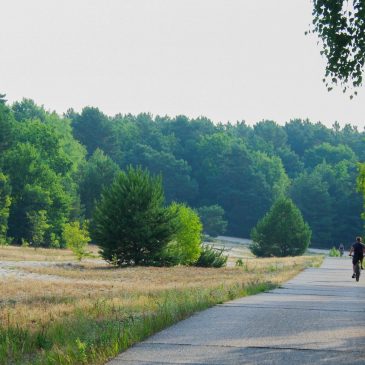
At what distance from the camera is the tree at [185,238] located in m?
46.6

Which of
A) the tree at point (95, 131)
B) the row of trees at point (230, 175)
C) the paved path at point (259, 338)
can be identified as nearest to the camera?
the paved path at point (259, 338)

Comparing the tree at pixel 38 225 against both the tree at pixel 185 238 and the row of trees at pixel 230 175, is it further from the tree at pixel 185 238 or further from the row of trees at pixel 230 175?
the row of trees at pixel 230 175

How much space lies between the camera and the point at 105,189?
44.8 m

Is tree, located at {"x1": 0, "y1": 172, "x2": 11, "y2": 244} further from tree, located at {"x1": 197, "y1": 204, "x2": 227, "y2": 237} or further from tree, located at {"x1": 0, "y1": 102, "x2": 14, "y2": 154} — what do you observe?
tree, located at {"x1": 197, "y1": 204, "x2": 227, "y2": 237}

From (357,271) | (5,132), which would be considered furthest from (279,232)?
(357,271)

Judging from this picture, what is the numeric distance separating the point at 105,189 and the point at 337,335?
3426 cm

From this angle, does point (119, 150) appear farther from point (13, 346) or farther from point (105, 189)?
point (13, 346)

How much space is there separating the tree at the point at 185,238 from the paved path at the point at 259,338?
30.4 metres

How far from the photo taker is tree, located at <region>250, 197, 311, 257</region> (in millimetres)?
79188

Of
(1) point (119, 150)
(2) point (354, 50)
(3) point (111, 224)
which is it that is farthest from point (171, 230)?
(1) point (119, 150)

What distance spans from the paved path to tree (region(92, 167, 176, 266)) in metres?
27.9

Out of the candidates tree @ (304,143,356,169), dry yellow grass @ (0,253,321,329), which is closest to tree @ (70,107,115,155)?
tree @ (304,143,356,169)

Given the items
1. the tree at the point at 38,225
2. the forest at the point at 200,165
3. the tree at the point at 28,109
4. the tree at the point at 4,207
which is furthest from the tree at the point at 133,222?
the tree at the point at 28,109

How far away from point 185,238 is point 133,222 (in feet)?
16.4
